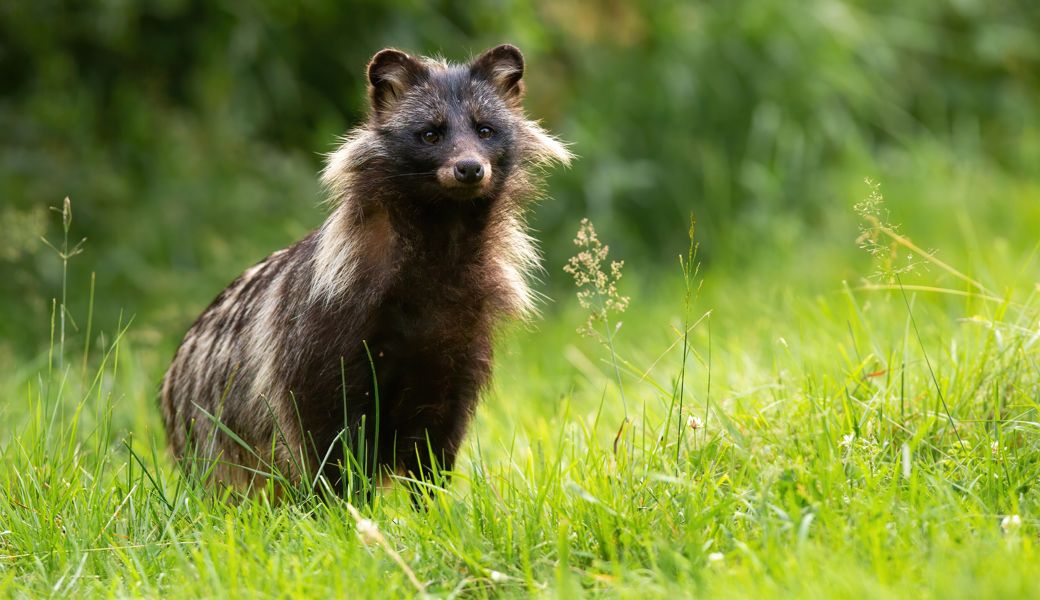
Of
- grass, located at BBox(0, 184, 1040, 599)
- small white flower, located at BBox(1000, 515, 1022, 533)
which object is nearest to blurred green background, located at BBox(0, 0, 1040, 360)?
grass, located at BBox(0, 184, 1040, 599)

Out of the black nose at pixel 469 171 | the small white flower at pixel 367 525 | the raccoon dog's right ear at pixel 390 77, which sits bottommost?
the small white flower at pixel 367 525

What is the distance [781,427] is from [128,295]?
4804 millimetres

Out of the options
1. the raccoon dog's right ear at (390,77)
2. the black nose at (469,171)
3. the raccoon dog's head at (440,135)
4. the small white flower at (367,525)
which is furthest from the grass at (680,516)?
the raccoon dog's right ear at (390,77)

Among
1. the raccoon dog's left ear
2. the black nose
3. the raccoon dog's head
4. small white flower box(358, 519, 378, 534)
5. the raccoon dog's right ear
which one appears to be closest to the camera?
Answer: small white flower box(358, 519, 378, 534)

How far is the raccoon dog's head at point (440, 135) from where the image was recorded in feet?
12.4

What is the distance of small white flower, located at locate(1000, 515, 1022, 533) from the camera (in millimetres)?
2660

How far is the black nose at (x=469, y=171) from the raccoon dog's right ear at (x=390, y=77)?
2.06ft

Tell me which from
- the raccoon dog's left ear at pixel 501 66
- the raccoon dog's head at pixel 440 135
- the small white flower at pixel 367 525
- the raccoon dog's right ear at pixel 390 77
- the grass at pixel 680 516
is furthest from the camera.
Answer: the raccoon dog's left ear at pixel 501 66

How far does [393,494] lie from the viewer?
3643 mm

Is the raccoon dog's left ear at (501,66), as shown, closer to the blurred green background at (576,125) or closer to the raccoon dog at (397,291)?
the raccoon dog at (397,291)

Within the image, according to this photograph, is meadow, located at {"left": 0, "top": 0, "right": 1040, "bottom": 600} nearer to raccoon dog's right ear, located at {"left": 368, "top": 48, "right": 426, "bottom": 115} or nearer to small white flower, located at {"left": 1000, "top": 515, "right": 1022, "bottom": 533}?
small white flower, located at {"left": 1000, "top": 515, "right": 1022, "bottom": 533}

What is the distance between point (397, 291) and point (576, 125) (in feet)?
15.9

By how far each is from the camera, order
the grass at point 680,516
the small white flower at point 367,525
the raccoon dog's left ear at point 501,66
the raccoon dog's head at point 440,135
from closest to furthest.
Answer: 1. the grass at point 680,516
2. the small white flower at point 367,525
3. the raccoon dog's head at point 440,135
4. the raccoon dog's left ear at point 501,66

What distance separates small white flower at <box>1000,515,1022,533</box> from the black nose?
6.74 feet
